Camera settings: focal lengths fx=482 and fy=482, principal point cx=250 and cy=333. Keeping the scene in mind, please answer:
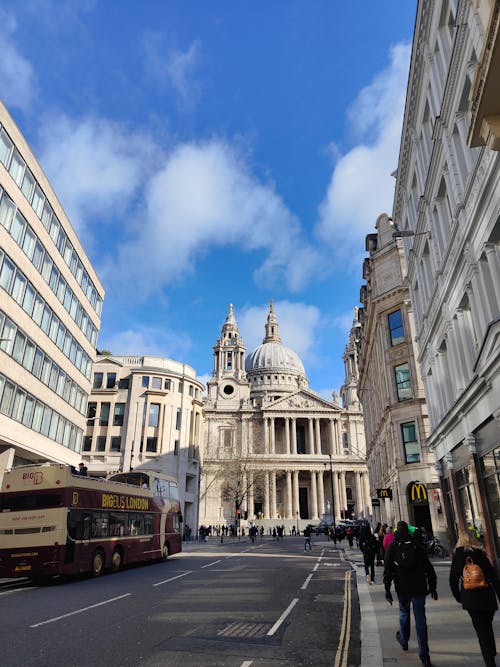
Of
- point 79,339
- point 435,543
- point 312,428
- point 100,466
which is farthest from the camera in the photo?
point 312,428

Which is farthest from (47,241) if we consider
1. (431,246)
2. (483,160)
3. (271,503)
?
(271,503)

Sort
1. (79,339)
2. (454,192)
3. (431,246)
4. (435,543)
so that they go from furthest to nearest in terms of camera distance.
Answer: (79,339)
(435,543)
(431,246)
(454,192)

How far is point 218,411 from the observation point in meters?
99.8

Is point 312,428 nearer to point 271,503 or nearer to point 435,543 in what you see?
point 271,503

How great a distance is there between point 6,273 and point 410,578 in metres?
23.0

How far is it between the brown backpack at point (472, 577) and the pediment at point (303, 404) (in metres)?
93.4

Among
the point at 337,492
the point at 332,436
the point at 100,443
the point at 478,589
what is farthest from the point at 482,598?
the point at 332,436

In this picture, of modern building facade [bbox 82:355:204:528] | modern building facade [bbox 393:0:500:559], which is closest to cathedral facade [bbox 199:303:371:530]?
modern building facade [bbox 82:355:204:528]

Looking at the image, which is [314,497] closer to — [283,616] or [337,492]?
[337,492]

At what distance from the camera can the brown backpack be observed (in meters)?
5.77

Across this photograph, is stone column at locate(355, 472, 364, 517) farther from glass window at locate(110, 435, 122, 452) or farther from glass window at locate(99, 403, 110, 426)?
glass window at locate(99, 403, 110, 426)

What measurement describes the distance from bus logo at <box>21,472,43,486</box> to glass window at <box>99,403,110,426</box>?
39517 mm

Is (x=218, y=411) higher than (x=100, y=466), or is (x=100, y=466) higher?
(x=218, y=411)

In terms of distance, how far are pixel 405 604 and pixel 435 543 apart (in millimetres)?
17223
